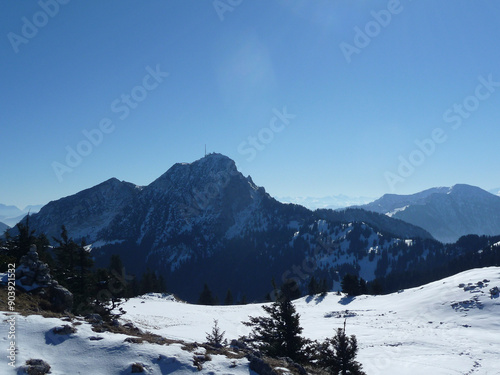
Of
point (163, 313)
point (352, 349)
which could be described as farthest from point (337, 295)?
point (352, 349)

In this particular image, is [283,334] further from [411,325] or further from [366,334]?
[411,325]

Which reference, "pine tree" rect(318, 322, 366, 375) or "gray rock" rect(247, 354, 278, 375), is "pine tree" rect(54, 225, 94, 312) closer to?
"gray rock" rect(247, 354, 278, 375)

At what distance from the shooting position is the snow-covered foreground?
38.9 ft

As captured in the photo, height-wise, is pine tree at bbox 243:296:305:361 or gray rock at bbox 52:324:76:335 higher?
gray rock at bbox 52:324:76:335

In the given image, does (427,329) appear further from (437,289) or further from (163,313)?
(163,313)

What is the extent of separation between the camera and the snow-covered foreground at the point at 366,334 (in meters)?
11.9

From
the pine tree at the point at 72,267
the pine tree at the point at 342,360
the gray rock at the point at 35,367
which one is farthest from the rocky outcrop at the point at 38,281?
the pine tree at the point at 342,360

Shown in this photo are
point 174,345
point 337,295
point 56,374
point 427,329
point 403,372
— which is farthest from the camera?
point 337,295

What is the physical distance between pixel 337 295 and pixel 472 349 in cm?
4993

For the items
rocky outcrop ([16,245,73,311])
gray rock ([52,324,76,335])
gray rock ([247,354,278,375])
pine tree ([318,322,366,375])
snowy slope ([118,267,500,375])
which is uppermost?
rocky outcrop ([16,245,73,311])

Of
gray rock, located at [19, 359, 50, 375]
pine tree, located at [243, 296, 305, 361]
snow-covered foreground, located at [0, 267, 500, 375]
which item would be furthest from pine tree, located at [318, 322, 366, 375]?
gray rock, located at [19, 359, 50, 375]

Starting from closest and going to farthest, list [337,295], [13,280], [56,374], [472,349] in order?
1. [56,374]
2. [13,280]
3. [472,349]
4. [337,295]

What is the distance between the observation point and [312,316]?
55.4 m

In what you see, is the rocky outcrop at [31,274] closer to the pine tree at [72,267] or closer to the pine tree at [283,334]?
the pine tree at [72,267]
